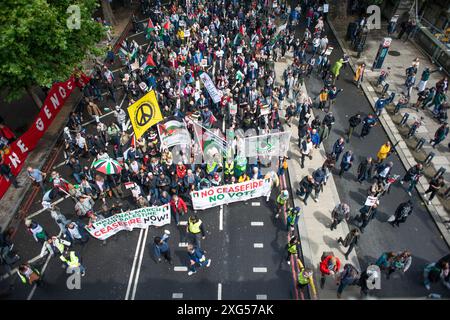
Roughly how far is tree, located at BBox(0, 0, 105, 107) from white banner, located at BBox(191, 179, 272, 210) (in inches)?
352

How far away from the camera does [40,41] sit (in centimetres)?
1522

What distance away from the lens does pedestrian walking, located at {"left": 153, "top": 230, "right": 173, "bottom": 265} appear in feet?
41.0

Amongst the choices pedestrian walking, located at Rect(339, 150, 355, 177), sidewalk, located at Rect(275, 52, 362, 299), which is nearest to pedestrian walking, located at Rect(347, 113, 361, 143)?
sidewalk, located at Rect(275, 52, 362, 299)

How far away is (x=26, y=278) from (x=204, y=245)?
6673 mm

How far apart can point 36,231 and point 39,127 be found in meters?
7.86

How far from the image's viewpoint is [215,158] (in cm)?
1606

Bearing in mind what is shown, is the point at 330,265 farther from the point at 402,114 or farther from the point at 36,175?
the point at 402,114

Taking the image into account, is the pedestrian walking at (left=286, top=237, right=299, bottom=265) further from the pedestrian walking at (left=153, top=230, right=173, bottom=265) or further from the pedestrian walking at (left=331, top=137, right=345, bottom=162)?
the pedestrian walking at (left=331, top=137, right=345, bottom=162)

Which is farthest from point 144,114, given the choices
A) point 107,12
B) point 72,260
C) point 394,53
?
point 394,53

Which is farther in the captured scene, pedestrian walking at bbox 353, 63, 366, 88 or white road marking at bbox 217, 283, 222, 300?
pedestrian walking at bbox 353, 63, 366, 88

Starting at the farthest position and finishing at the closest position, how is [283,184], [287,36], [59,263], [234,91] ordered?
[287,36] → [234,91] → [283,184] → [59,263]
